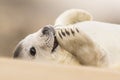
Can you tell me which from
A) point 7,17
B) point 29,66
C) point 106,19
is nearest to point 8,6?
point 7,17

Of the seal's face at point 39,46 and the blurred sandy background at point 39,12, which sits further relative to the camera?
the blurred sandy background at point 39,12

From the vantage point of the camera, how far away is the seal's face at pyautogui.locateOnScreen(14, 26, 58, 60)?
2.15ft

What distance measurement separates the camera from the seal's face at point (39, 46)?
656mm

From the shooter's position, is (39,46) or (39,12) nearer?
(39,46)

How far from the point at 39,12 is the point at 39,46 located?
97cm

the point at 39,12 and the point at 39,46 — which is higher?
the point at 39,46

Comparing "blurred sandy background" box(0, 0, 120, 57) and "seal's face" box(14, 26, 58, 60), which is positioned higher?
"seal's face" box(14, 26, 58, 60)

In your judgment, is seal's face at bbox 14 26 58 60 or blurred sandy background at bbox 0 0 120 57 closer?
seal's face at bbox 14 26 58 60

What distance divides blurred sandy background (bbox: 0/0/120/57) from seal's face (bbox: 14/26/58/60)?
811 millimetres

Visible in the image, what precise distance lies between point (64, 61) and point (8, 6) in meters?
0.99

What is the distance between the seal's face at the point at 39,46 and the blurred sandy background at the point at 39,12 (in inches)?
31.9

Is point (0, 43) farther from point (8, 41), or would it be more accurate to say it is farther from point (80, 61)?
point (80, 61)

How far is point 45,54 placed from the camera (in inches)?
25.8

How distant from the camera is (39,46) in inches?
26.1
